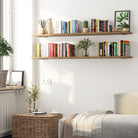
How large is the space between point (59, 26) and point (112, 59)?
1.00 m

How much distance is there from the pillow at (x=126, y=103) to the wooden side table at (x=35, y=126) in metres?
0.93

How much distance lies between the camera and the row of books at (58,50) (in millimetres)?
5507

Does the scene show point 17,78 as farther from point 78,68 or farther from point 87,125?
point 87,125

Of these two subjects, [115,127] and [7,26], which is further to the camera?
[7,26]

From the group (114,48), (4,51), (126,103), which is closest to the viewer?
(126,103)

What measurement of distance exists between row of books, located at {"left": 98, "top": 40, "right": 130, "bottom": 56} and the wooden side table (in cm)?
120

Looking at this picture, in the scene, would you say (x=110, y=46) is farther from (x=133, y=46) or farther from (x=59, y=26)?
(x=59, y=26)

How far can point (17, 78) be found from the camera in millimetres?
5840

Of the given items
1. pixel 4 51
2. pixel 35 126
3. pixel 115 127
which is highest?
pixel 4 51

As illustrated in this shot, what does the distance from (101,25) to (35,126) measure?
1.83 metres

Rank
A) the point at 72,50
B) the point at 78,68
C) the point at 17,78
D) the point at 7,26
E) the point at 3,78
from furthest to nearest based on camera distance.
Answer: the point at 7,26 < the point at 17,78 < the point at 78,68 < the point at 72,50 < the point at 3,78

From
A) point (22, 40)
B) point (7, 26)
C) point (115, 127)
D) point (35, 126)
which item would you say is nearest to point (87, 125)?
point (115, 127)

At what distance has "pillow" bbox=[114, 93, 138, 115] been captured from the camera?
16.3ft

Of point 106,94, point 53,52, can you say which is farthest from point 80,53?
point 106,94
